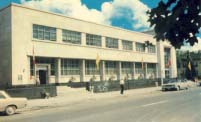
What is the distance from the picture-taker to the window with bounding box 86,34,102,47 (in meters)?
46.2

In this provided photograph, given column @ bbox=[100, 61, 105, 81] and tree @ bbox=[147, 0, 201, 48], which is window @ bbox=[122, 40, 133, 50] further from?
tree @ bbox=[147, 0, 201, 48]

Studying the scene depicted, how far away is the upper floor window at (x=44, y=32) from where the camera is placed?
3750cm

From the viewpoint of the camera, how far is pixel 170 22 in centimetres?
398

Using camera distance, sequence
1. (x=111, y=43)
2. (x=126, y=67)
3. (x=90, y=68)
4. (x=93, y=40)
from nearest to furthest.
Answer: (x=90, y=68) < (x=93, y=40) < (x=111, y=43) < (x=126, y=67)

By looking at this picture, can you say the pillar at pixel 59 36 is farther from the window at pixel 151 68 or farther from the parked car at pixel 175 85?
the window at pixel 151 68

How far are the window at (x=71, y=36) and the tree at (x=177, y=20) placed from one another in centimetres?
3785

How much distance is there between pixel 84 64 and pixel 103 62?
494 cm

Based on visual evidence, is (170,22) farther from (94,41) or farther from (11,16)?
(94,41)

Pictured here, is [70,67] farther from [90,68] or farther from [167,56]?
[167,56]

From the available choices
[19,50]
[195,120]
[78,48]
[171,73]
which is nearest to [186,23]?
[195,120]

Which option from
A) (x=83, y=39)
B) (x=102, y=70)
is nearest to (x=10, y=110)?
(x=83, y=39)

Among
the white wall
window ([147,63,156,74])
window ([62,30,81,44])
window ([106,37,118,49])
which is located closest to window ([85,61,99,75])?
window ([62,30,81,44])

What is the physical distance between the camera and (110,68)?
2035 inches

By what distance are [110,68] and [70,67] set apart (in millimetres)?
10206
